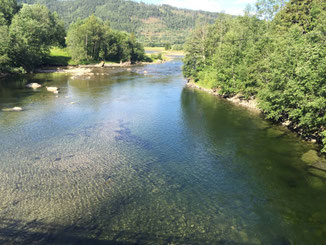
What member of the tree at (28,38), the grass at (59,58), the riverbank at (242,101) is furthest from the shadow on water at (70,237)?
the grass at (59,58)

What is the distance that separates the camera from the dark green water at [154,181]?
17.2 metres

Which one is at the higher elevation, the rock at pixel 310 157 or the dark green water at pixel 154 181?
the rock at pixel 310 157

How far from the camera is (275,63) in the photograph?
124 ft

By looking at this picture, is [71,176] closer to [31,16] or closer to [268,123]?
[268,123]

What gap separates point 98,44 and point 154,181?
5006 inches

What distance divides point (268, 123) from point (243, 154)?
14.1 meters

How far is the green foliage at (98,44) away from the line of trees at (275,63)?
70.5 meters

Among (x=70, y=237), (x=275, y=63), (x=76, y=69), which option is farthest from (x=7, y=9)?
(x=70, y=237)

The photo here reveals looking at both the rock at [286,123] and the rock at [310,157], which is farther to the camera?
the rock at [286,123]

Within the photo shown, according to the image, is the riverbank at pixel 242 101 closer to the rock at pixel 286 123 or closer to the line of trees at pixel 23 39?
the rock at pixel 286 123

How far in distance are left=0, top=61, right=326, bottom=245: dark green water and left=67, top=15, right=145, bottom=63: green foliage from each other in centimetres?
9025

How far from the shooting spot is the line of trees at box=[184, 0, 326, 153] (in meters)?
29.9

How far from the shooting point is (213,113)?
46.4 metres

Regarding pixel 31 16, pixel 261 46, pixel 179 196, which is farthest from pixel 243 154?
pixel 31 16
